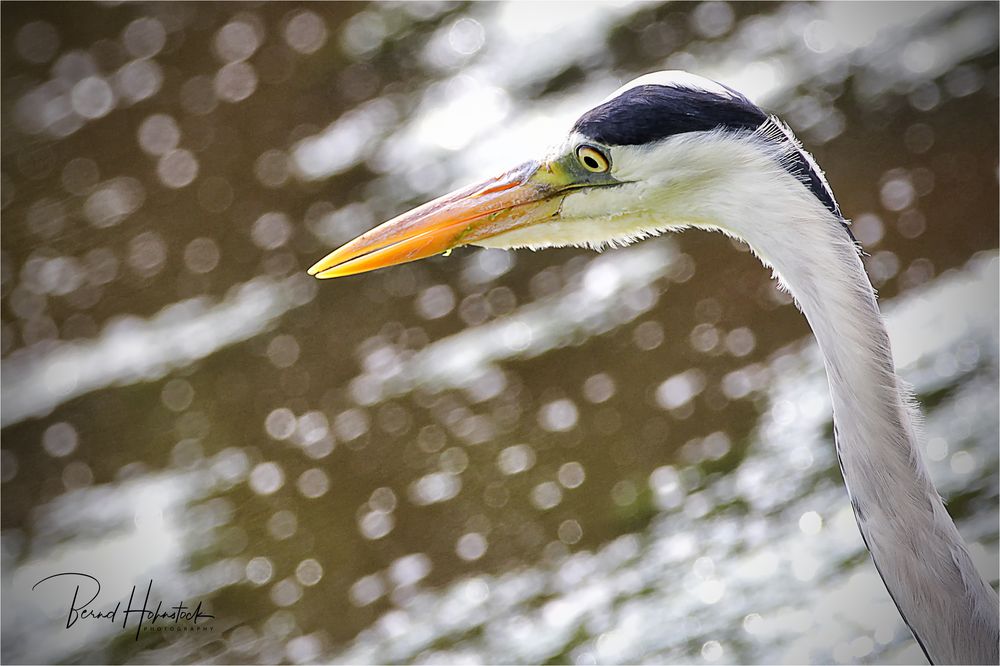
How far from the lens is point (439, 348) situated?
2.20 meters

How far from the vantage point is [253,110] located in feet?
7.82

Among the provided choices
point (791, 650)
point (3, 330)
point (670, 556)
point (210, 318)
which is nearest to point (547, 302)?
point (670, 556)

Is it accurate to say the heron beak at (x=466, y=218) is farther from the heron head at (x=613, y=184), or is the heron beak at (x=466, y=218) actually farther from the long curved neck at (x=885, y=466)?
the long curved neck at (x=885, y=466)

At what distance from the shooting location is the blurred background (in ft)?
6.03

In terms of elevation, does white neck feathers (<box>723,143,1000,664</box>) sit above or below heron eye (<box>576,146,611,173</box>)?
below

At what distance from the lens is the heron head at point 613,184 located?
1.06 m

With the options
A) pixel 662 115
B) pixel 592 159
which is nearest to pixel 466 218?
pixel 592 159

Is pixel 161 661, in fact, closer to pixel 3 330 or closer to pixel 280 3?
pixel 3 330

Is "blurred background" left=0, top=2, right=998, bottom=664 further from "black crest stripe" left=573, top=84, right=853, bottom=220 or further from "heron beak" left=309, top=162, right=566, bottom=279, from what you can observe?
"black crest stripe" left=573, top=84, right=853, bottom=220

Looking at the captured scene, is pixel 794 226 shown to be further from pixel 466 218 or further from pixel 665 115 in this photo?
pixel 466 218

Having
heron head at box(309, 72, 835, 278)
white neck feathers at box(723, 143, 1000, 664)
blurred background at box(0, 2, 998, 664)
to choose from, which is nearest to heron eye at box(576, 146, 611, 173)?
heron head at box(309, 72, 835, 278)

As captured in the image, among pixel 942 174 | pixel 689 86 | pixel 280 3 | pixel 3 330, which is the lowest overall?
pixel 942 174

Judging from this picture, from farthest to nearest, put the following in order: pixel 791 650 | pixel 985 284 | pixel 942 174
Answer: pixel 942 174 → pixel 985 284 → pixel 791 650

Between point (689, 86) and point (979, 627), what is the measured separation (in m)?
0.67
